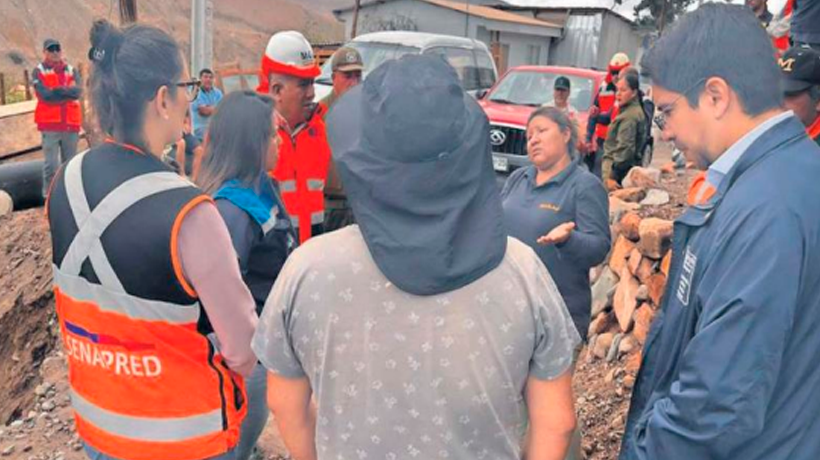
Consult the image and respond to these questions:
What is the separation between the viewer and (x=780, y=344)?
1.41m

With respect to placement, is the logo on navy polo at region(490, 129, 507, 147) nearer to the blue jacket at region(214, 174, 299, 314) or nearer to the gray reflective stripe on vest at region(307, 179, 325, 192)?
the gray reflective stripe on vest at region(307, 179, 325, 192)

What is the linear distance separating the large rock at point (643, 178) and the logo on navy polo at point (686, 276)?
5053mm

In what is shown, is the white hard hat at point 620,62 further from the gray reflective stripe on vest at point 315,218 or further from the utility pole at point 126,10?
the utility pole at point 126,10

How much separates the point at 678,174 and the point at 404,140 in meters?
6.47

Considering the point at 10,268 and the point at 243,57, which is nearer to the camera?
the point at 10,268

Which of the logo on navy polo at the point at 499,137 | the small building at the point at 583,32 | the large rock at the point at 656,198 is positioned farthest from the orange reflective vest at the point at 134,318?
the small building at the point at 583,32

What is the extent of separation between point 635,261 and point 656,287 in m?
0.47

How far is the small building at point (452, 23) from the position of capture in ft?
80.5

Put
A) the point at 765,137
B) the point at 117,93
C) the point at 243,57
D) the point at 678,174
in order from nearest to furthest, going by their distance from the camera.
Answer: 1. the point at 765,137
2. the point at 117,93
3. the point at 678,174
4. the point at 243,57

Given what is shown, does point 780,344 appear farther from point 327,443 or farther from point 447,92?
point 327,443

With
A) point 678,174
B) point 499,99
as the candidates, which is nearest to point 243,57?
point 499,99

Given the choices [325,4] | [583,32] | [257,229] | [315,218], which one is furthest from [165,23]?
[257,229]

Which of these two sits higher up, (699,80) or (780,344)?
(699,80)

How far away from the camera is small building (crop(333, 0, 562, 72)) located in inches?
966
